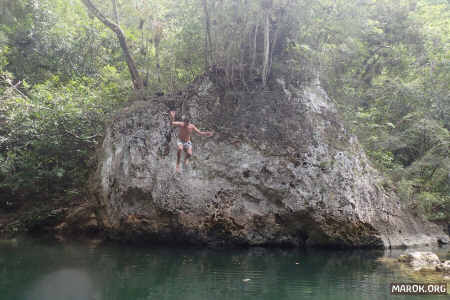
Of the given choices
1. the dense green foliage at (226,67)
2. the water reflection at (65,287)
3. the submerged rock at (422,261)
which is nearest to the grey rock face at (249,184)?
the dense green foliage at (226,67)

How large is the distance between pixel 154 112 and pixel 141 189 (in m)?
2.62

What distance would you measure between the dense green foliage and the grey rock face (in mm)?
1702

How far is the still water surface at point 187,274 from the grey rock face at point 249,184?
634mm

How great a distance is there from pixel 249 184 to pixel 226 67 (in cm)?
426

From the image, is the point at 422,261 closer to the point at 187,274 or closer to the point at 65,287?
the point at 187,274

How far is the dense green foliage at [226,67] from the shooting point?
40.3 ft

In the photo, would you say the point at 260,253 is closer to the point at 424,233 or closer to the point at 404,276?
the point at 404,276

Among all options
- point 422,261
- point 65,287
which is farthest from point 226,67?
point 65,287

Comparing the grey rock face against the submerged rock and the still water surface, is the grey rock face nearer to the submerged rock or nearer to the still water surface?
the still water surface

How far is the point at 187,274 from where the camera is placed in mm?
7246

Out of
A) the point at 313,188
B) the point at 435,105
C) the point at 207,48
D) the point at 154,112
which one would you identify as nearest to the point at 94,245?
the point at 154,112

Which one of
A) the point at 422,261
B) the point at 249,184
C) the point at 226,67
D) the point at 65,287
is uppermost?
the point at 226,67

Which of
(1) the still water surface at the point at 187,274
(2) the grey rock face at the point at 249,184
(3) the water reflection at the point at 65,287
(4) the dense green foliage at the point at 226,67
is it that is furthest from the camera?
(4) the dense green foliage at the point at 226,67

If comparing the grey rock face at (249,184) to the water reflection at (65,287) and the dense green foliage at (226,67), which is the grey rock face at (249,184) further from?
the water reflection at (65,287)
